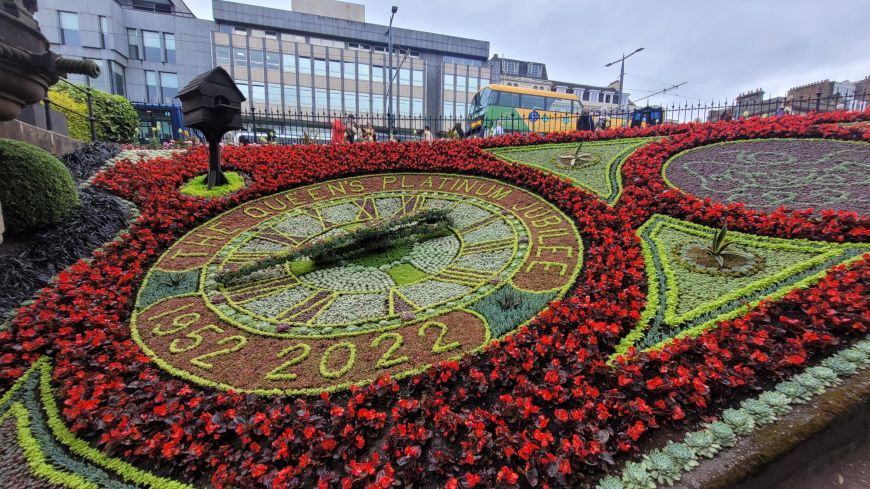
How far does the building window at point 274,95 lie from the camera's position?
1857 inches

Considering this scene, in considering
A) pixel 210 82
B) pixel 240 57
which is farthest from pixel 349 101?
pixel 210 82

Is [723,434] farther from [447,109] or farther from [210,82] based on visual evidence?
[447,109]

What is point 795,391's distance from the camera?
9.73 ft

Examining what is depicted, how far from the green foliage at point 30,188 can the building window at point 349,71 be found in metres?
47.7

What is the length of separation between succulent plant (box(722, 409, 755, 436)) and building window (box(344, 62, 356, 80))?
174ft

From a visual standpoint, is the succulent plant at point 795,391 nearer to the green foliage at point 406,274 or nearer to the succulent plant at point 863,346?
the succulent plant at point 863,346

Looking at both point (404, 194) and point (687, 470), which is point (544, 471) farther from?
point (404, 194)

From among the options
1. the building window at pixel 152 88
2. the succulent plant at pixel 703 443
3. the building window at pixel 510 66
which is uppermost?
the building window at pixel 510 66

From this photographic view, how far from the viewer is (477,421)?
3.02 metres

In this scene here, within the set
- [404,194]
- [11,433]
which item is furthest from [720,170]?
[11,433]

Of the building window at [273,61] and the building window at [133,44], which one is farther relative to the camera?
the building window at [273,61]

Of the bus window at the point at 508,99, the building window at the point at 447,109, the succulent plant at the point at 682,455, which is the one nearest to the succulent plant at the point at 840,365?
the succulent plant at the point at 682,455

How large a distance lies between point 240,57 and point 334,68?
33.2ft

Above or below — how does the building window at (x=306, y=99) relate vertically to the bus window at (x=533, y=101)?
above
